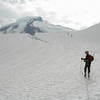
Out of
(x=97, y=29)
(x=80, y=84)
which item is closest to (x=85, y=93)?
(x=80, y=84)

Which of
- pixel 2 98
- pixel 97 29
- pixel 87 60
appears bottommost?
pixel 2 98

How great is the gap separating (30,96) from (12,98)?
105 centimetres

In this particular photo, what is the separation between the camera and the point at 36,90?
46.5 feet

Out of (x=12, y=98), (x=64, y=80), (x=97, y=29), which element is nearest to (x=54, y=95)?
(x=12, y=98)

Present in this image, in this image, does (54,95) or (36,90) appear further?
(36,90)

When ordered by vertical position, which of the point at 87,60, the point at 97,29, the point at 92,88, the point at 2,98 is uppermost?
the point at 97,29

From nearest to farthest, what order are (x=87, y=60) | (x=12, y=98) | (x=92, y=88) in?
(x=12, y=98), (x=92, y=88), (x=87, y=60)

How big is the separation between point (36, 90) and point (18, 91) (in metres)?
1.17

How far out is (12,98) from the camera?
40.3ft

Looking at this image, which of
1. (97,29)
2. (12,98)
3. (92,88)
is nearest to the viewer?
(12,98)

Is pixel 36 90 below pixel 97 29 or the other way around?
below

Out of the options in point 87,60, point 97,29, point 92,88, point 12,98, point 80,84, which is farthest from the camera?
point 97,29

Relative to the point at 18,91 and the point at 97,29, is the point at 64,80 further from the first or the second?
the point at 97,29

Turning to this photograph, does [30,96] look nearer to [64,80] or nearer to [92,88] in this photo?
[92,88]
